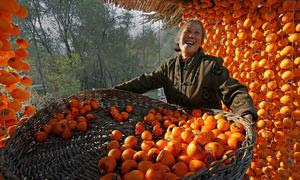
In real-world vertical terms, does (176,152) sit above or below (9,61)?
below

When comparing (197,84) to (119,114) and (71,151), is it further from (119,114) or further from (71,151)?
(71,151)

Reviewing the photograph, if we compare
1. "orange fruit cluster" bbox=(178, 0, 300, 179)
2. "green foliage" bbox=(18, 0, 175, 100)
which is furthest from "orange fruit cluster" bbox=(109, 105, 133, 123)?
"green foliage" bbox=(18, 0, 175, 100)

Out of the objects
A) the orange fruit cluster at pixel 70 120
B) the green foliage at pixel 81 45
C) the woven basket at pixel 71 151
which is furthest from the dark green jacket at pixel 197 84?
the green foliage at pixel 81 45

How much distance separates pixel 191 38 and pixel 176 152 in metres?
1.10

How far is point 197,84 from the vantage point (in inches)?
72.1

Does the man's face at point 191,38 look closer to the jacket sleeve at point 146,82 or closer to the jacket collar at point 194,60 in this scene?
the jacket collar at point 194,60

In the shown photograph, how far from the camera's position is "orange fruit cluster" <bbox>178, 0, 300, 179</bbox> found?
1804mm

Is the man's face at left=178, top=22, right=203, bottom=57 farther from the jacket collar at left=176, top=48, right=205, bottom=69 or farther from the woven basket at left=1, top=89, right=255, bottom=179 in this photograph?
the woven basket at left=1, top=89, right=255, bottom=179

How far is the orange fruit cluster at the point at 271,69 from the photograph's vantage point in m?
1.80

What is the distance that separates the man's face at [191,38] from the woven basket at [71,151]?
19.1 inches

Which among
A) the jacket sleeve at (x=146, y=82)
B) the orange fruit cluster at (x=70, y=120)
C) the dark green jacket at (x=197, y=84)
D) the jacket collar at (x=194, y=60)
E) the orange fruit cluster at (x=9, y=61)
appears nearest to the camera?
the orange fruit cluster at (x=9, y=61)

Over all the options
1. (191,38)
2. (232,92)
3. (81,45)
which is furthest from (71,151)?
(81,45)

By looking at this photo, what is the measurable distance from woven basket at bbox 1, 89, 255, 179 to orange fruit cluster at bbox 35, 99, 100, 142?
0.11ft

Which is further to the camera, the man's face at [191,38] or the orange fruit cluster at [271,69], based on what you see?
the man's face at [191,38]
